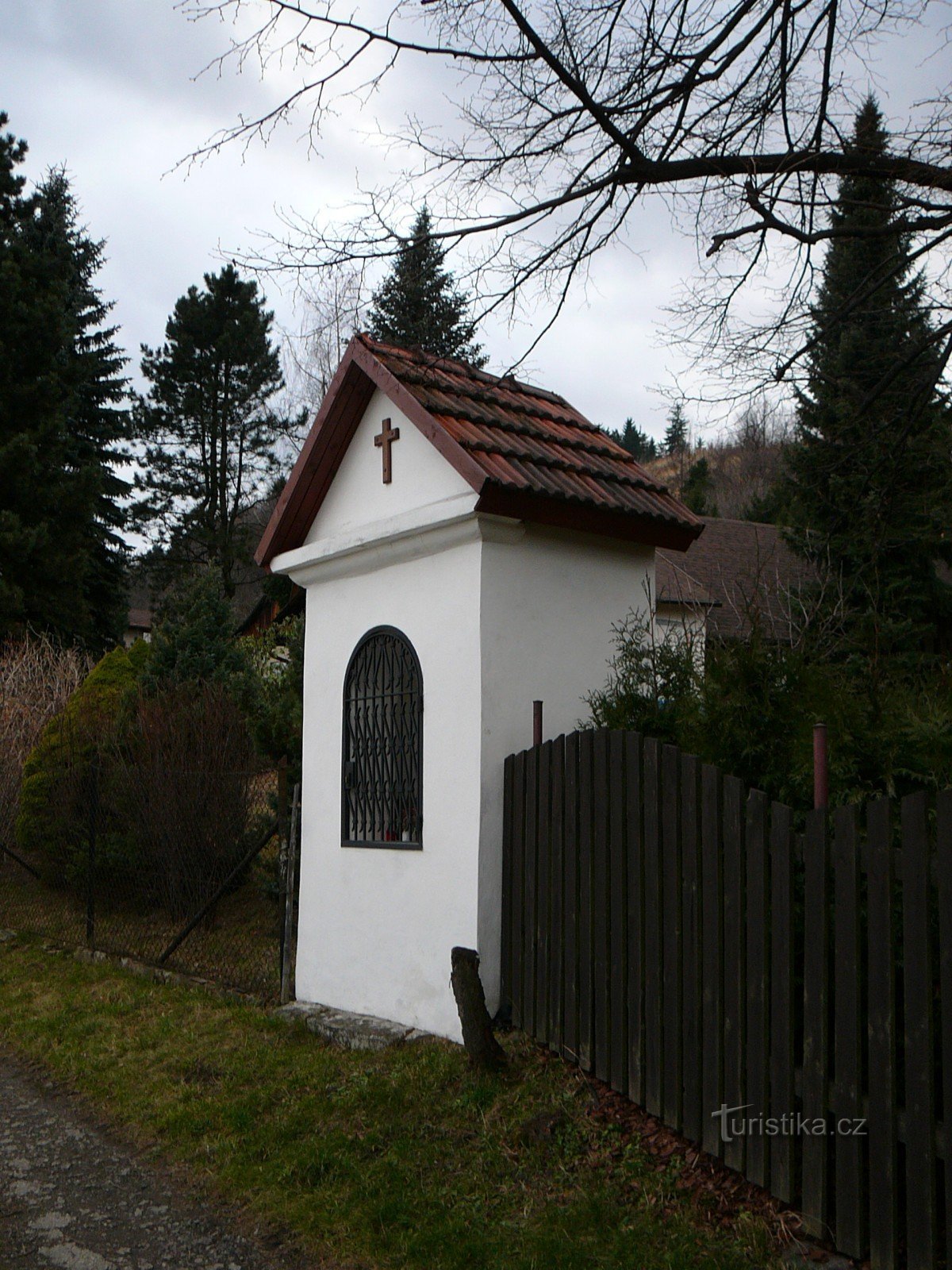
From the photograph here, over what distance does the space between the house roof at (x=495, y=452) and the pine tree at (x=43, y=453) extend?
17.9m

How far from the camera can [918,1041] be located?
10.8 feet

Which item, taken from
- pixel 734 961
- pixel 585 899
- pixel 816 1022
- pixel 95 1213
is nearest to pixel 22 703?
pixel 95 1213

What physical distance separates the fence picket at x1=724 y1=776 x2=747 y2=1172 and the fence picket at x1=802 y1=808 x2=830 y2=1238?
0.34 meters

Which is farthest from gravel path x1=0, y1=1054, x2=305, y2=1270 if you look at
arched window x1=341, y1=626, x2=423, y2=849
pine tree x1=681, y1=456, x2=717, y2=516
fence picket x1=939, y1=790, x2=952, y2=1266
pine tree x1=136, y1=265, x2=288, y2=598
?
pine tree x1=681, y1=456, x2=717, y2=516

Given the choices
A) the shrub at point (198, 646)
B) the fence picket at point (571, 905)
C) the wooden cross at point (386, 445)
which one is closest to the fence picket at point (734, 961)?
the fence picket at point (571, 905)

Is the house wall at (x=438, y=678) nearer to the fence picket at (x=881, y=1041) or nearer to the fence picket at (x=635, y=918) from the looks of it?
the fence picket at (x=635, y=918)

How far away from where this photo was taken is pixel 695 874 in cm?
434

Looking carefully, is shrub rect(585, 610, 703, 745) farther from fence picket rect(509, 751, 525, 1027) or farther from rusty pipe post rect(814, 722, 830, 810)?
rusty pipe post rect(814, 722, 830, 810)

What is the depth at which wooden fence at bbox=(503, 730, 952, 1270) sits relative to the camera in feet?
10.8

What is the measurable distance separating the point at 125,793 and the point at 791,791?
24.7ft

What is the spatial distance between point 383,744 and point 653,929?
104 inches

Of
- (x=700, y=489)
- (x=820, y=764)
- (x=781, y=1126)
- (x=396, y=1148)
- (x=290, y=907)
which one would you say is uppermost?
(x=700, y=489)

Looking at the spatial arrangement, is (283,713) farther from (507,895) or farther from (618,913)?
(618,913)

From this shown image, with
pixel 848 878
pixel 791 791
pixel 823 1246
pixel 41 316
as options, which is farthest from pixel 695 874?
pixel 41 316
